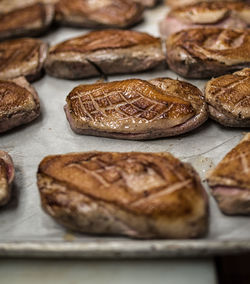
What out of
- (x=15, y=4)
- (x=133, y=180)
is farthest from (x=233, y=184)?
(x=15, y=4)

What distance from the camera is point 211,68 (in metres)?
3.32

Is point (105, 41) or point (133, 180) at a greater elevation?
point (105, 41)

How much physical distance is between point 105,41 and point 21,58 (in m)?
0.85

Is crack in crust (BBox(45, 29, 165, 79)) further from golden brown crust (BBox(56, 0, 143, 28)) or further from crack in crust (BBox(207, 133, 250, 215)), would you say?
crack in crust (BBox(207, 133, 250, 215))

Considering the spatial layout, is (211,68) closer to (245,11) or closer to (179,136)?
(179,136)

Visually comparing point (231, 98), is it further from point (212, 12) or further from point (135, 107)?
point (212, 12)

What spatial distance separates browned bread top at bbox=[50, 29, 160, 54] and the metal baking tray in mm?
311

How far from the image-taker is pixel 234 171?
7.74 ft

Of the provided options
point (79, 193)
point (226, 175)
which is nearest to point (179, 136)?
point (226, 175)

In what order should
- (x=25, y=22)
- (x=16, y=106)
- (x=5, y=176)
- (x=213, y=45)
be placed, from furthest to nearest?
(x=25, y=22) → (x=213, y=45) → (x=16, y=106) → (x=5, y=176)

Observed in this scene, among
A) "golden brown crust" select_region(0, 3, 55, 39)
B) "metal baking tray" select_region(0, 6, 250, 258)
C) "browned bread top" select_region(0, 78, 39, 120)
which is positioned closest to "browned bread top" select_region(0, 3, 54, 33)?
"golden brown crust" select_region(0, 3, 55, 39)

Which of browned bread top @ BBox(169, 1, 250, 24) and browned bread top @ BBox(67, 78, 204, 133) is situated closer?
browned bread top @ BBox(67, 78, 204, 133)

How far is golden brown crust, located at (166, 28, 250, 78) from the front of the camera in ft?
10.7

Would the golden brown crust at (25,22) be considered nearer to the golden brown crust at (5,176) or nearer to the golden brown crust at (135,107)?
the golden brown crust at (135,107)
